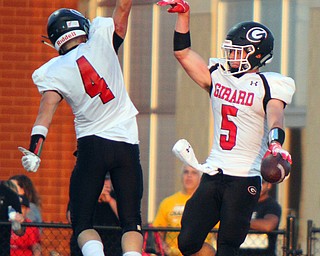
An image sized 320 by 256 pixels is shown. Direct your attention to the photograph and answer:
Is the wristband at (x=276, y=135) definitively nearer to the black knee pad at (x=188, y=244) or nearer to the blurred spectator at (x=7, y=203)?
the black knee pad at (x=188, y=244)

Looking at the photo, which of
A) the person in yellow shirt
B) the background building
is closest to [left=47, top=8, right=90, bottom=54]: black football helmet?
the person in yellow shirt

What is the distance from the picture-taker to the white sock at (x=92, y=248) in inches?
314

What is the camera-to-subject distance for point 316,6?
39.5 feet

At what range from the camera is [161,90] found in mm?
12812

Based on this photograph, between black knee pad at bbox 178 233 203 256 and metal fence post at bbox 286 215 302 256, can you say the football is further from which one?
metal fence post at bbox 286 215 302 256

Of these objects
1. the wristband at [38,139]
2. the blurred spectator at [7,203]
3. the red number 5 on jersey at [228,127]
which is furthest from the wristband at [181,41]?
the blurred spectator at [7,203]

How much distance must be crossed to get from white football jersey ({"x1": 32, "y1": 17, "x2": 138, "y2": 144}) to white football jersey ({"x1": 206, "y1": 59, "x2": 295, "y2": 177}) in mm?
640

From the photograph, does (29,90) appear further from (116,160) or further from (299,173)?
(116,160)

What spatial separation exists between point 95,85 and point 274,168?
1.45m

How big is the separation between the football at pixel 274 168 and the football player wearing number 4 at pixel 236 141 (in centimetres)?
54

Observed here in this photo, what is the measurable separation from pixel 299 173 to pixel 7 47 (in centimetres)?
357

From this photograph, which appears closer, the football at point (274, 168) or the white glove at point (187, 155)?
the football at point (274, 168)

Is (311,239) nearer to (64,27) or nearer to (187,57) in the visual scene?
(187,57)

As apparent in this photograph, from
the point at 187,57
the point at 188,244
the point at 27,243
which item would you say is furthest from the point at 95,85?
the point at 27,243
